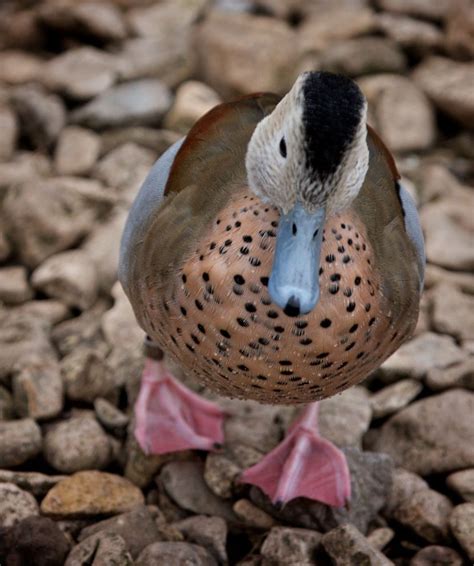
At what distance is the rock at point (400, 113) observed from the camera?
4500 millimetres

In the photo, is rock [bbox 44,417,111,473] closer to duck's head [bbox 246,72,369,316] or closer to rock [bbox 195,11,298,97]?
duck's head [bbox 246,72,369,316]

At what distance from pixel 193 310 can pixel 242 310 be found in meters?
0.14

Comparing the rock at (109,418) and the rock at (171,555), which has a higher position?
the rock at (171,555)

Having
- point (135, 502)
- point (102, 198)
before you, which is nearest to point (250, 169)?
point (135, 502)

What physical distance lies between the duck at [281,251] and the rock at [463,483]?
0.53 meters

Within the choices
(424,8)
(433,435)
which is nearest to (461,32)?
(424,8)

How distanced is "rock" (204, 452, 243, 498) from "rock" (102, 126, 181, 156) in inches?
79.6

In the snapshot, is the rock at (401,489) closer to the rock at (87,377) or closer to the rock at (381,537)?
the rock at (381,537)

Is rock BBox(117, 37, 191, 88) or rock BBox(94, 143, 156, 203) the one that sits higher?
rock BBox(117, 37, 191, 88)

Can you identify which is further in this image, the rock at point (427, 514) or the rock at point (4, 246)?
the rock at point (4, 246)

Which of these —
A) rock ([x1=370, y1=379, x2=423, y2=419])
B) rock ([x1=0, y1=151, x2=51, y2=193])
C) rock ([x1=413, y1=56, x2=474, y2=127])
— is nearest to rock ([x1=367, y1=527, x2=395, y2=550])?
rock ([x1=370, y1=379, x2=423, y2=419])

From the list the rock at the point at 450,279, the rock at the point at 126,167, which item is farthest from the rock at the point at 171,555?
the rock at the point at 126,167

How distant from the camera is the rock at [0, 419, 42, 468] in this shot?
265 cm

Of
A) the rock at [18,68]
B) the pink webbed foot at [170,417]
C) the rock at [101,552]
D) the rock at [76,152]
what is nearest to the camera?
the rock at [101,552]
